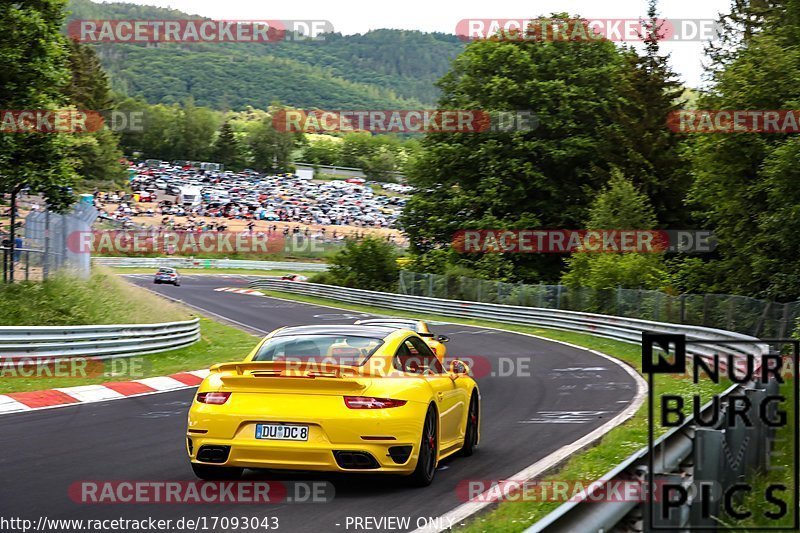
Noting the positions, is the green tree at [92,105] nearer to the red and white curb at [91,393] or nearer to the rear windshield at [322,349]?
the red and white curb at [91,393]

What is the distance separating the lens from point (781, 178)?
3231 centimetres

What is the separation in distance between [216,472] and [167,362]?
13913 mm

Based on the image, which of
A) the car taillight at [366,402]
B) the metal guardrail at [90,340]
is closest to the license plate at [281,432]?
the car taillight at [366,402]

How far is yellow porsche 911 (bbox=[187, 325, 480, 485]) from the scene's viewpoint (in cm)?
827

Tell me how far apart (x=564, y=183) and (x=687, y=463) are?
157 ft

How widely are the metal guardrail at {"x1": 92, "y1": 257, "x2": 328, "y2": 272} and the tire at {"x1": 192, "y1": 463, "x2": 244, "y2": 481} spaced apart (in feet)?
248

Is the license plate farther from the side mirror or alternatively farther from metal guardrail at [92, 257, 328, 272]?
metal guardrail at [92, 257, 328, 272]

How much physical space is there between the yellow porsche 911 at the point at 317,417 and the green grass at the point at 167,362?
8.46 meters

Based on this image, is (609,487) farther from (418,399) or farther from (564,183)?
(564,183)

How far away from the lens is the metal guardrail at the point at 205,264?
274 ft

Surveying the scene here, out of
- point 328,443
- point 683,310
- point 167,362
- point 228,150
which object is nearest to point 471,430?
point 328,443

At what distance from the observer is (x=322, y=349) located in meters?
9.24

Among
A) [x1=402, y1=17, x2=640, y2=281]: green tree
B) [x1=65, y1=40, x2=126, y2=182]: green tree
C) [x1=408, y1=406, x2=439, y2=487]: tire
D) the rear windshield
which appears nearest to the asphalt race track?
[x1=408, y1=406, x2=439, y2=487]: tire

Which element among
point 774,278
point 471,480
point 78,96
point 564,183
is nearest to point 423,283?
point 564,183
